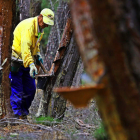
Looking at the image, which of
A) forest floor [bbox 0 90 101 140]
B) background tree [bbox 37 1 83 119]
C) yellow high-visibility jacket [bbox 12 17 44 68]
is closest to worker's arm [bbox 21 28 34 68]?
yellow high-visibility jacket [bbox 12 17 44 68]

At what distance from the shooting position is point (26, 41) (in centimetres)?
542

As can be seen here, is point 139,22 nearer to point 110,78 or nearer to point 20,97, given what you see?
point 110,78

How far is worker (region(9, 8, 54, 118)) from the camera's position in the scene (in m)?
5.44

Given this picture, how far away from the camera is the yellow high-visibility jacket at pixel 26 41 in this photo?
17.7 feet

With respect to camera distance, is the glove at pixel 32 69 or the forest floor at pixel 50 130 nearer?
the forest floor at pixel 50 130

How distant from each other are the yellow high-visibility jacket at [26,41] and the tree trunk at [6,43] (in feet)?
1.95

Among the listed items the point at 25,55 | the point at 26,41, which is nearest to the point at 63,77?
the point at 25,55

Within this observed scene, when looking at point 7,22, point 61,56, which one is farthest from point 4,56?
point 61,56

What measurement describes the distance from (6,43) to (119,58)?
3.55 meters

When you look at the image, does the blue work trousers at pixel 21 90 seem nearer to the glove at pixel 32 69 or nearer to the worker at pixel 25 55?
the worker at pixel 25 55

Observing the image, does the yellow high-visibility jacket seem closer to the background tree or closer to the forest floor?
the background tree

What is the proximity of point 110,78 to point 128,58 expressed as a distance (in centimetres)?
14

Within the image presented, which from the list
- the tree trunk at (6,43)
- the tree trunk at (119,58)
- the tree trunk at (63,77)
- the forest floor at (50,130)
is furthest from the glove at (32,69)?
the tree trunk at (119,58)

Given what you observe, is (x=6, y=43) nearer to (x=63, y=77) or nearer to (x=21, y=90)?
(x=63, y=77)
